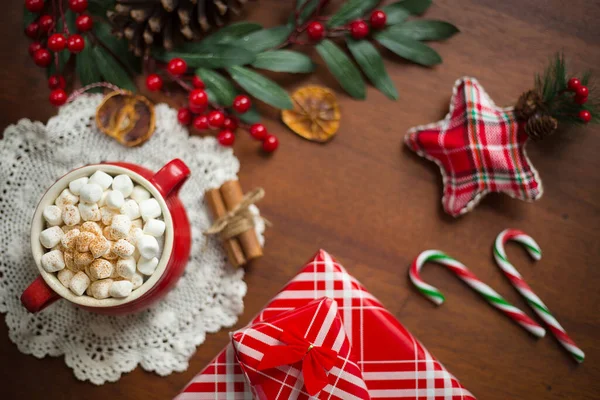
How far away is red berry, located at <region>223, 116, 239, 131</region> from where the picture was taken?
1125mm

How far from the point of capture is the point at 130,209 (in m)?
0.87

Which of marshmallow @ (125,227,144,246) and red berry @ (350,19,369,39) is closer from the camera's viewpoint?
marshmallow @ (125,227,144,246)

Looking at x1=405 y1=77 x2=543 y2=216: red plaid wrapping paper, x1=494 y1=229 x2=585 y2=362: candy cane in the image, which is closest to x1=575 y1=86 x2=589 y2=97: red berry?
x1=405 y1=77 x2=543 y2=216: red plaid wrapping paper

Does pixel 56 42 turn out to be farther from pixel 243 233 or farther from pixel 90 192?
pixel 243 233

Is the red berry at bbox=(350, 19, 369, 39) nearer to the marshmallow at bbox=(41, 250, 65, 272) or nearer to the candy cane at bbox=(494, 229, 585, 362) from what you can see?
the candy cane at bbox=(494, 229, 585, 362)

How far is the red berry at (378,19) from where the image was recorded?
114cm

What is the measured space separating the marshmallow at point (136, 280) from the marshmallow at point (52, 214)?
6.6 inches

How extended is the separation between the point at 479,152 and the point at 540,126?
136 millimetres

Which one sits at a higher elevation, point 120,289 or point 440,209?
point 120,289

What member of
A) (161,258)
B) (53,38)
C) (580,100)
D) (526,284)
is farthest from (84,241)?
(580,100)

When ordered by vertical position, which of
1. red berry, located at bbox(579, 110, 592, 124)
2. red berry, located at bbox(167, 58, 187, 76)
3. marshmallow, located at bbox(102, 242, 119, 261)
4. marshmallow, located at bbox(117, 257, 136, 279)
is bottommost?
red berry, located at bbox(579, 110, 592, 124)

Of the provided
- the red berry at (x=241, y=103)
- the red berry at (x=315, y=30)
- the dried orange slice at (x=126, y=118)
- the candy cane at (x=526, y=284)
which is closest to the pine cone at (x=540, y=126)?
the candy cane at (x=526, y=284)

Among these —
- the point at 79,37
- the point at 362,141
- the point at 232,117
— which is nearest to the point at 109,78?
the point at 79,37

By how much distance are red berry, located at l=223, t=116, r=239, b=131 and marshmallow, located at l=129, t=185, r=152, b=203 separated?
0.29m
